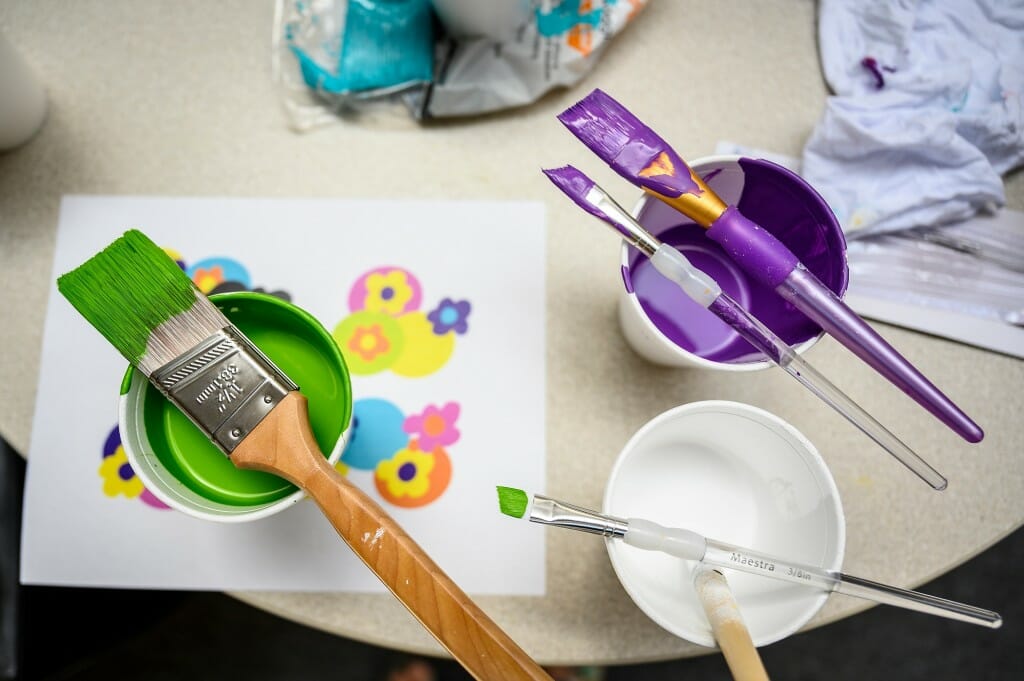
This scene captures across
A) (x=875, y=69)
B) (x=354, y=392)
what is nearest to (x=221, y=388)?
(x=354, y=392)

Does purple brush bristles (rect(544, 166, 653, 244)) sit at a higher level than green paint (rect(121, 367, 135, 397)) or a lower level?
higher

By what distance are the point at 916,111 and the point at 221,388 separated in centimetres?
63

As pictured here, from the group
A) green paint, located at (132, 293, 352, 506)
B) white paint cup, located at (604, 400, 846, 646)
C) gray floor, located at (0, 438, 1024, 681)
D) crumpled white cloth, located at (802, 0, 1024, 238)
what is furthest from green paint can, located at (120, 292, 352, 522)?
gray floor, located at (0, 438, 1024, 681)

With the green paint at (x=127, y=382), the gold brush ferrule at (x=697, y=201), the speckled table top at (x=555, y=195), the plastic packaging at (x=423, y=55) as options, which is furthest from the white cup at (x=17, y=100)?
the gold brush ferrule at (x=697, y=201)

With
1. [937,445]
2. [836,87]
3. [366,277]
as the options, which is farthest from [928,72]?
[366,277]

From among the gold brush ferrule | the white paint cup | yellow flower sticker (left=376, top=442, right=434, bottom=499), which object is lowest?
yellow flower sticker (left=376, top=442, right=434, bottom=499)

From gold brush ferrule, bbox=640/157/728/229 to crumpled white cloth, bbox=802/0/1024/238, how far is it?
20 centimetres

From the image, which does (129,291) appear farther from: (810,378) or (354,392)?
(810,378)

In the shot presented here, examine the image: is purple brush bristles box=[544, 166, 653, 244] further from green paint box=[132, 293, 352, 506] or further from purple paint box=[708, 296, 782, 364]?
green paint box=[132, 293, 352, 506]

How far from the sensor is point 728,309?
1.48 feet

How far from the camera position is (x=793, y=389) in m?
0.59

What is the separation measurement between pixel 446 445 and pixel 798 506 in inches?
Result: 11.2

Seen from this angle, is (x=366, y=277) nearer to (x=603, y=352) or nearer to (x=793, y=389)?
(x=603, y=352)

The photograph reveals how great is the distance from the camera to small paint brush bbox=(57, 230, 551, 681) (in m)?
0.41
